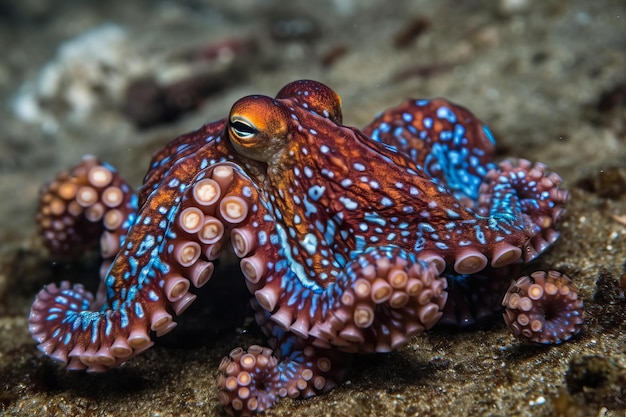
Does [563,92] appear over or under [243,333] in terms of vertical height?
over

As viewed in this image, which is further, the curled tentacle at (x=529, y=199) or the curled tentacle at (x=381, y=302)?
the curled tentacle at (x=529, y=199)

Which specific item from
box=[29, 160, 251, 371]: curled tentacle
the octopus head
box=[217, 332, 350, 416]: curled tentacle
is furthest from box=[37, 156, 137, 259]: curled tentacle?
box=[217, 332, 350, 416]: curled tentacle

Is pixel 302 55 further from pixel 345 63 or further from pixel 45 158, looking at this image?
pixel 45 158

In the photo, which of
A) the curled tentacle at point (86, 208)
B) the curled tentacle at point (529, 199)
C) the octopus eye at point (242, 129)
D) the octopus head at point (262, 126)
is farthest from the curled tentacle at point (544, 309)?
the curled tentacle at point (86, 208)

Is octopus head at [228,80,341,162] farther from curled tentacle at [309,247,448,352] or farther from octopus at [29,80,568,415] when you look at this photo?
curled tentacle at [309,247,448,352]

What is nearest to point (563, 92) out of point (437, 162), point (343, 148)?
point (437, 162)

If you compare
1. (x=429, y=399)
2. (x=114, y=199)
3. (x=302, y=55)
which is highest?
(x=302, y=55)

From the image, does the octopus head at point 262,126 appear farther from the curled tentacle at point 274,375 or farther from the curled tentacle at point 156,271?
the curled tentacle at point 274,375
